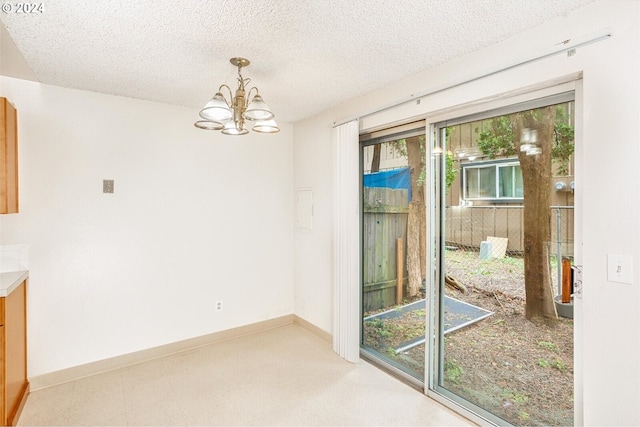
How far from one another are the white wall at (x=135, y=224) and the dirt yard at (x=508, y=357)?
2.20 meters

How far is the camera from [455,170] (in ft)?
7.94

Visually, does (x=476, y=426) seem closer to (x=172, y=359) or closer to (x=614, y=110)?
(x=614, y=110)

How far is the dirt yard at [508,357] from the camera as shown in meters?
1.95

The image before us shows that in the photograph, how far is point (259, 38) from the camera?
1936 mm

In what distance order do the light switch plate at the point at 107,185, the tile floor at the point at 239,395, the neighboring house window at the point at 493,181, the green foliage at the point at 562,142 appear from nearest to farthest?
the green foliage at the point at 562,142, the neighboring house window at the point at 493,181, the tile floor at the point at 239,395, the light switch plate at the point at 107,185

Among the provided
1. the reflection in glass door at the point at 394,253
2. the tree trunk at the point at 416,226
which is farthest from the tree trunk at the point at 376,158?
the tree trunk at the point at 416,226

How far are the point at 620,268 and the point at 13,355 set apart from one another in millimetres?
3661

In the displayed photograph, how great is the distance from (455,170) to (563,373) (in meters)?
1.43

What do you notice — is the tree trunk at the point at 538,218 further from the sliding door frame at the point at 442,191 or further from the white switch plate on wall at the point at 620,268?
the white switch plate on wall at the point at 620,268

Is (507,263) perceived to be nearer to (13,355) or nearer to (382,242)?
(382,242)

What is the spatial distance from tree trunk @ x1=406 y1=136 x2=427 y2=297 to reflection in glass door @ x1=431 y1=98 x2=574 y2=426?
0.73 ft

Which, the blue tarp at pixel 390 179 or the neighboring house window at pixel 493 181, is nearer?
the neighboring house window at pixel 493 181

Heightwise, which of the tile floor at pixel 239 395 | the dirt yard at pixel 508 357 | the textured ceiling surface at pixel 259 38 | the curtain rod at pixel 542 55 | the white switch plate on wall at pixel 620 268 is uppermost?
the textured ceiling surface at pixel 259 38

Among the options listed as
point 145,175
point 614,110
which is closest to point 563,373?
point 614,110
